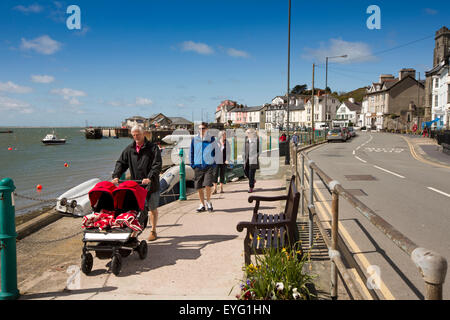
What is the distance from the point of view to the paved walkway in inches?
163

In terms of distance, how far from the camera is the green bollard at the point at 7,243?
3.96 m

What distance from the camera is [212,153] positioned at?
841 cm

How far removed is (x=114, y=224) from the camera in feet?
16.3

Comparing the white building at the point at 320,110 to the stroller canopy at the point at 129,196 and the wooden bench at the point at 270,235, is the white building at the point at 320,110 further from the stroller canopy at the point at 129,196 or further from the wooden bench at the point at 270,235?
the wooden bench at the point at 270,235

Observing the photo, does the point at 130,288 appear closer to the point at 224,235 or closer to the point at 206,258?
the point at 206,258

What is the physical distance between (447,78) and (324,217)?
158 feet

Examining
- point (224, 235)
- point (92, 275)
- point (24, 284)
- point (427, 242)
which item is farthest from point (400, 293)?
point (24, 284)

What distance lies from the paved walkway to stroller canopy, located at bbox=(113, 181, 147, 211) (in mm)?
814

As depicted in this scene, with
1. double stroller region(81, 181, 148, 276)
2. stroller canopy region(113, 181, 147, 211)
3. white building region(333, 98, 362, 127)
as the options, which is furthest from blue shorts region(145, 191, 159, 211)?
white building region(333, 98, 362, 127)

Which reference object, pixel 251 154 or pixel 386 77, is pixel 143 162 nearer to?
pixel 251 154

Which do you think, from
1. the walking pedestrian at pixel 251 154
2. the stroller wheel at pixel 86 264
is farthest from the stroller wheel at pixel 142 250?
the walking pedestrian at pixel 251 154

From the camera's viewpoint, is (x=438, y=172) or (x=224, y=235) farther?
(x=438, y=172)

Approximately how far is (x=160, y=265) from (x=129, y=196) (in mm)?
1108

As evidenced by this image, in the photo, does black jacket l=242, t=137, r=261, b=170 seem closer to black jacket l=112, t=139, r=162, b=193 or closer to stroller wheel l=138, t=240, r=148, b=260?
black jacket l=112, t=139, r=162, b=193
